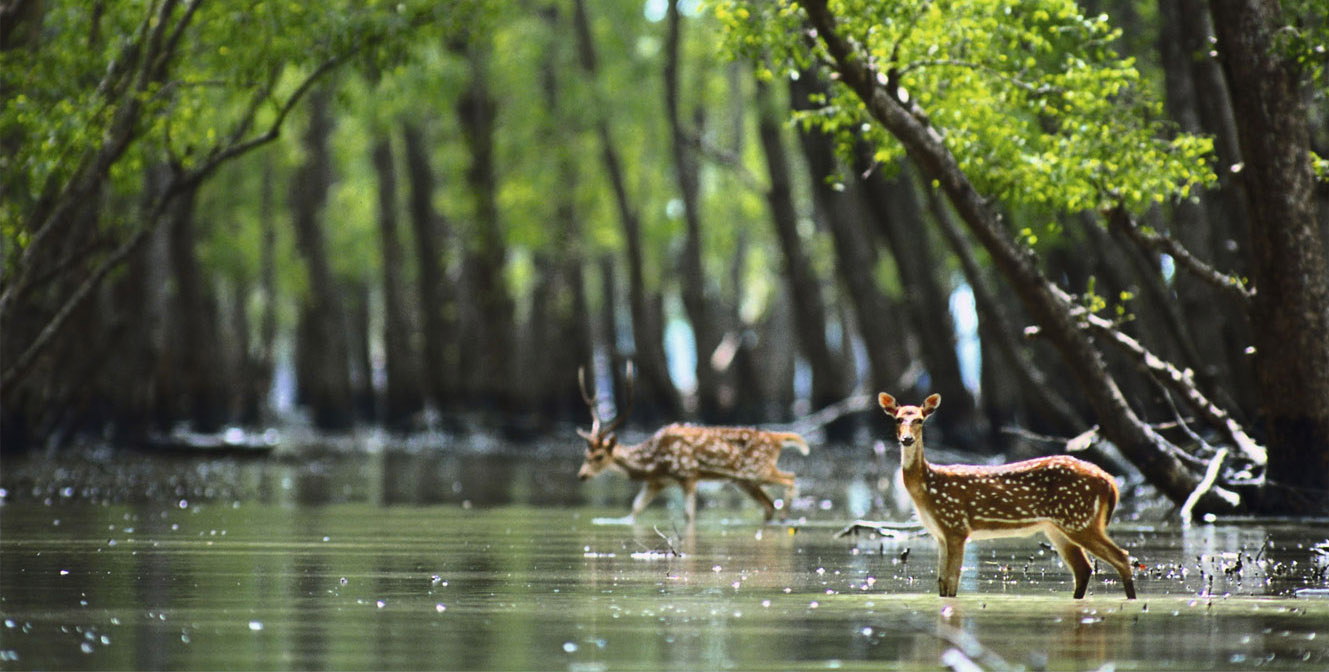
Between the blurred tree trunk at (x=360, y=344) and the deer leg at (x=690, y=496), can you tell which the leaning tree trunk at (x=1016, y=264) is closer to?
the deer leg at (x=690, y=496)

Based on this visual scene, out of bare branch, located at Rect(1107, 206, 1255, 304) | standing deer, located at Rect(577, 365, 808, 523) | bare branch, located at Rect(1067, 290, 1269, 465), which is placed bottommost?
standing deer, located at Rect(577, 365, 808, 523)

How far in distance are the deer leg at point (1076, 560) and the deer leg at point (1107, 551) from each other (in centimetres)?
6

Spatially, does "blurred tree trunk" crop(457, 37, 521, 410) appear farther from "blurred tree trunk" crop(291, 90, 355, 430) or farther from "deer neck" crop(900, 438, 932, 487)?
"deer neck" crop(900, 438, 932, 487)

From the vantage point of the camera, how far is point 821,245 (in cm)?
5338

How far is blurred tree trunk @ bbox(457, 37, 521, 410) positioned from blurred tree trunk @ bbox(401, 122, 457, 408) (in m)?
0.94

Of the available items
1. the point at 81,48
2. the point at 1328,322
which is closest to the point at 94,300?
the point at 81,48

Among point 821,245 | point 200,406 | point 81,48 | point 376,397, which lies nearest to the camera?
point 81,48

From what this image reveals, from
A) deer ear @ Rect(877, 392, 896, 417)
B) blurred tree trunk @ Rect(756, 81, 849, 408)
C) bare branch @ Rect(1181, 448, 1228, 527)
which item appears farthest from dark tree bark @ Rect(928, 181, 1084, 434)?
blurred tree trunk @ Rect(756, 81, 849, 408)

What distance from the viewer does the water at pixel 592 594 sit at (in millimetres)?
8039

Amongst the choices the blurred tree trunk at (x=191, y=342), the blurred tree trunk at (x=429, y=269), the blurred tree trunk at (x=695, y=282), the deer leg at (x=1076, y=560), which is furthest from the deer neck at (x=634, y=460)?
the blurred tree trunk at (x=429, y=269)

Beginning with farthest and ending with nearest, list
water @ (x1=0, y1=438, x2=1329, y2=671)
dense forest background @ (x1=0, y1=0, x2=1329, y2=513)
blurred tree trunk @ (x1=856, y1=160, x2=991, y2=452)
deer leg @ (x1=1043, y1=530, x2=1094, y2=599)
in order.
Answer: blurred tree trunk @ (x1=856, y1=160, x2=991, y2=452)
dense forest background @ (x1=0, y1=0, x2=1329, y2=513)
deer leg @ (x1=1043, y1=530, x2=1094, y2=599)
water @ (x1=0, y1=438, x2=1329, y2=671)

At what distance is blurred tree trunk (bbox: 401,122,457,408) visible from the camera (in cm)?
4597

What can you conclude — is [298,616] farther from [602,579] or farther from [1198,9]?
[1198,9]

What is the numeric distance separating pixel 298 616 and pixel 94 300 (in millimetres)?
23267
